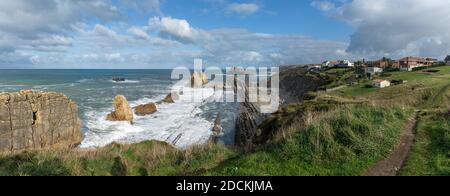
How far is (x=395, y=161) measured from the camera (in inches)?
398

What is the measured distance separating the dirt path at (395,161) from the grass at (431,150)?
182mm

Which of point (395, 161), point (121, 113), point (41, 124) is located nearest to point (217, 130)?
point (121, 113)

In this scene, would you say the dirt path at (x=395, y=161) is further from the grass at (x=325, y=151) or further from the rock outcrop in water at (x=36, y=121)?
the rock outcrop in water at (x=36, y=121)

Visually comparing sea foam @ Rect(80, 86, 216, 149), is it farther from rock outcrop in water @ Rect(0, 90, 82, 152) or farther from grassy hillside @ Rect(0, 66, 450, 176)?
grassy hillside @ Rect(0, 66, 450, 176)

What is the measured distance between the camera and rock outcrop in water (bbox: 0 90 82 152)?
2641 cm

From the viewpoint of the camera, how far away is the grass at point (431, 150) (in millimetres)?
9258

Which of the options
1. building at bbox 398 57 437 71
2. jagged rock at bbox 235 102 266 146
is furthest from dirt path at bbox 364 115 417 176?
building at bbox 398 57 437 71

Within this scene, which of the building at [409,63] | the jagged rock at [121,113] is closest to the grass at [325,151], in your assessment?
the jagged rock at [121,113]

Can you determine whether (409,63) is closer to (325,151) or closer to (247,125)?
(247,125)

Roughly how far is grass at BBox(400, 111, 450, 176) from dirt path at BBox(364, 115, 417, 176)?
0.18 m

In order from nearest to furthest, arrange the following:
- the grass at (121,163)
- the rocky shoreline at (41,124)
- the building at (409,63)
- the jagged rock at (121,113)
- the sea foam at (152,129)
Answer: the grass at (121,163) < the rocky shoreline at (41,124) < the sea foam at (152,129) < the jagged rock at (121,113) < the building at (409,63)
